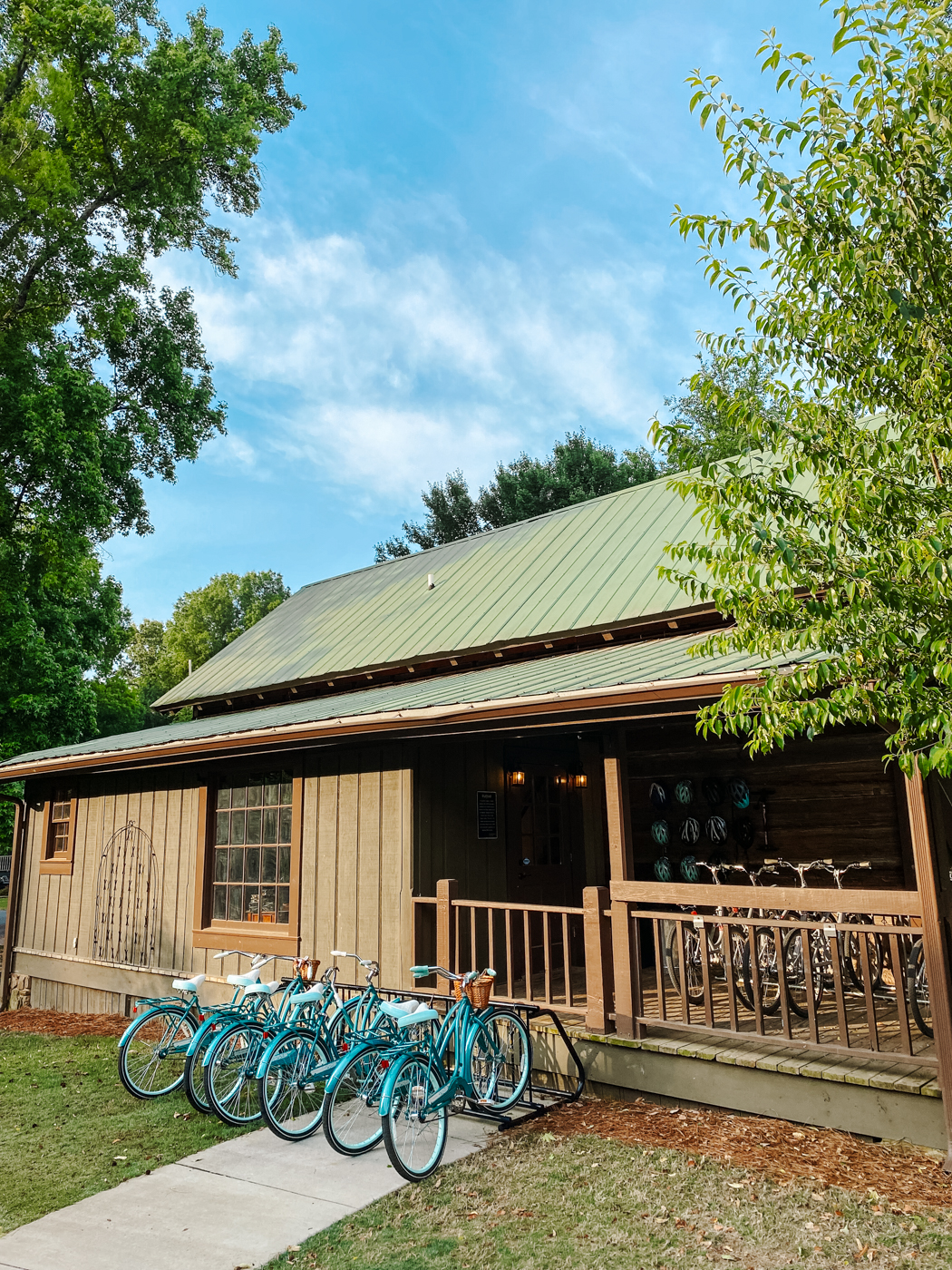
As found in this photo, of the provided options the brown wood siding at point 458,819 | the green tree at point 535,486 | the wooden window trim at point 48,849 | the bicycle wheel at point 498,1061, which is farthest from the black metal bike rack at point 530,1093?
the green tree at point 535,486

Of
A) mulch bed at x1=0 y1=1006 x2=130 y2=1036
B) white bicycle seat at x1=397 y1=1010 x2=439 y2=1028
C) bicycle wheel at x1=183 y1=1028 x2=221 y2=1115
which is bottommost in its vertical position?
mulch bed at x1=0 y1=1006 x2=130 y2=1036

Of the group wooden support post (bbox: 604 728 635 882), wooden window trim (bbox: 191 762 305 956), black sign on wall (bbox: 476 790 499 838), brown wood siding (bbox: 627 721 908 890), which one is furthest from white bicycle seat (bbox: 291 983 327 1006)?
brown wood siding (bbox: 627 721 908 890)

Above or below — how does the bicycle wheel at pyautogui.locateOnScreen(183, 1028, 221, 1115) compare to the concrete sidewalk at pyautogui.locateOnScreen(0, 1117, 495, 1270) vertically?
above

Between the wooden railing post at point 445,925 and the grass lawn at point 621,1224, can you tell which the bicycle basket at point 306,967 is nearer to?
the wooden railing post at point 445,925

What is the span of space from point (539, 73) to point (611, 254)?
28.9 m

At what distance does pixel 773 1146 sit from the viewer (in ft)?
16.9

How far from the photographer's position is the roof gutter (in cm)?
591

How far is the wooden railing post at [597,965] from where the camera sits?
636 cm

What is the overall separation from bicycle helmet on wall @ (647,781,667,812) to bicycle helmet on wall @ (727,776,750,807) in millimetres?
746

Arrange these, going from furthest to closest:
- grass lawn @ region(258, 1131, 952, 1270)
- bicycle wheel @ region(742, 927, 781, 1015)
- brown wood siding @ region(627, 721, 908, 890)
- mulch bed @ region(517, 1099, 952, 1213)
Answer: brown wood siding @ region(627, 721, 908, 890) → bicycle wheel @ region(742, 927, 781, 1015) → mulch bed @ region(517, 1099, 952, 1213) → grass lawn @ region(258, 1131, 952, 1270)

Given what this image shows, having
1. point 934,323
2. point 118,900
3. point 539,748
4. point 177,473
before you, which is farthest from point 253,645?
point 934,323

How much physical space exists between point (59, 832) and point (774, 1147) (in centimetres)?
1020

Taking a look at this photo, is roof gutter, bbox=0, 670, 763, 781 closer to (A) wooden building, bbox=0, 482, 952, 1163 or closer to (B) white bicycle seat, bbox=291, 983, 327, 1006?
(A) wooden building, bbox=0, 482, 952, 1163

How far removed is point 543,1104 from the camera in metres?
6.06
